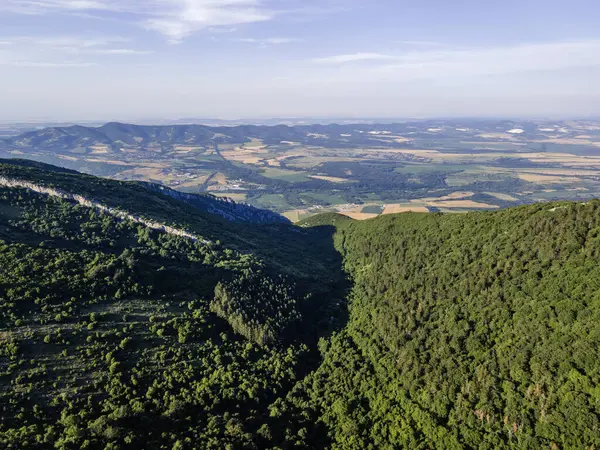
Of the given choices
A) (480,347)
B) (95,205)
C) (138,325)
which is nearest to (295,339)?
(138,325)

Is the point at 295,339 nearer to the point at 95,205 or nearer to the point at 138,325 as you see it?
the point at 138,325

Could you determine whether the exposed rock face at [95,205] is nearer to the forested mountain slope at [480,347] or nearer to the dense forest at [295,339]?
the dense forest at [295,339]

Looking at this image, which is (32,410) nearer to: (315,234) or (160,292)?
(160,292)

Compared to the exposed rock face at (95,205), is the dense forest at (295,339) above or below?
below

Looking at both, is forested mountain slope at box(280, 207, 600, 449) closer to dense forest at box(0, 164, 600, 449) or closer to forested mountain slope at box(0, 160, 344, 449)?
dense forest at box(0, 164, 600, 449)

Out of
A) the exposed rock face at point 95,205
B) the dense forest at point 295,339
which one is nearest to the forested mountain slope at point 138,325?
the dense forest at point 295,339

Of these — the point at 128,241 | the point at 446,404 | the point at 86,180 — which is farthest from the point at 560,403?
the point at 86,180
